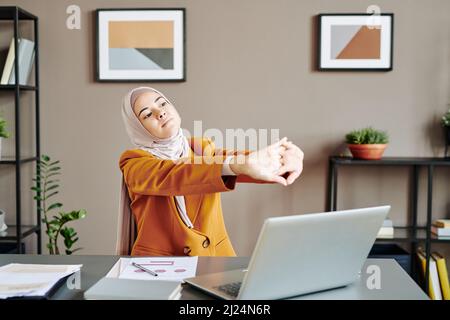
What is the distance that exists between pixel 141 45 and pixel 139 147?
4.36ft

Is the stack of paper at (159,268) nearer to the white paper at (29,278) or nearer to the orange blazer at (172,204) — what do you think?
the white paper at (29,278)

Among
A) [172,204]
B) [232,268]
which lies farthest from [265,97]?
[232,268]

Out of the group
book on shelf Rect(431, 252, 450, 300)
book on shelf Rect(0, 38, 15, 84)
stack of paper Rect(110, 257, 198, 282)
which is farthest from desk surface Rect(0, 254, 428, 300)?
book on shelf Rect(0, 38, 15, 84)

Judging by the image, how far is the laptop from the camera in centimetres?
104

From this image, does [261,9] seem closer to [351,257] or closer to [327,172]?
[327,172]

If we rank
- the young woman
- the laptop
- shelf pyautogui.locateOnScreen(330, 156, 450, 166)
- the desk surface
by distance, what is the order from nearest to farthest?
1. the laptop
2. the desk surface
3. the young woman
4. shelf pyautogui.locateOnScreen(330, 156, 450, 166)

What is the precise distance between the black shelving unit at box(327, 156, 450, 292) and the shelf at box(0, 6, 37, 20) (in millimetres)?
1777

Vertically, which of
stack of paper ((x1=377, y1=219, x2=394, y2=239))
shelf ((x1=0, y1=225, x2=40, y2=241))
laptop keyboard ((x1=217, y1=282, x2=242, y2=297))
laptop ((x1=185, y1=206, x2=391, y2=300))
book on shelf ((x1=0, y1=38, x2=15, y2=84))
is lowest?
shelf ((x1=0, y1=225, x2=40, y2=241))

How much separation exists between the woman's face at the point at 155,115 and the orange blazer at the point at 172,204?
3.4 inches

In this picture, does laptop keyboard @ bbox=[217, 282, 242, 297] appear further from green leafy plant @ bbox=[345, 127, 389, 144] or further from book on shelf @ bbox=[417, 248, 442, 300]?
book on shelf @ bbox=[417, 248, 442, 300]

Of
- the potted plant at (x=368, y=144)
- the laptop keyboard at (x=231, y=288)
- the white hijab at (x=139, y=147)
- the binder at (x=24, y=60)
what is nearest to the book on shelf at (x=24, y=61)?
the binder at (x=24, y=60)

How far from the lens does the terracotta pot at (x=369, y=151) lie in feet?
9.23

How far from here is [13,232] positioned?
296 centimetres
